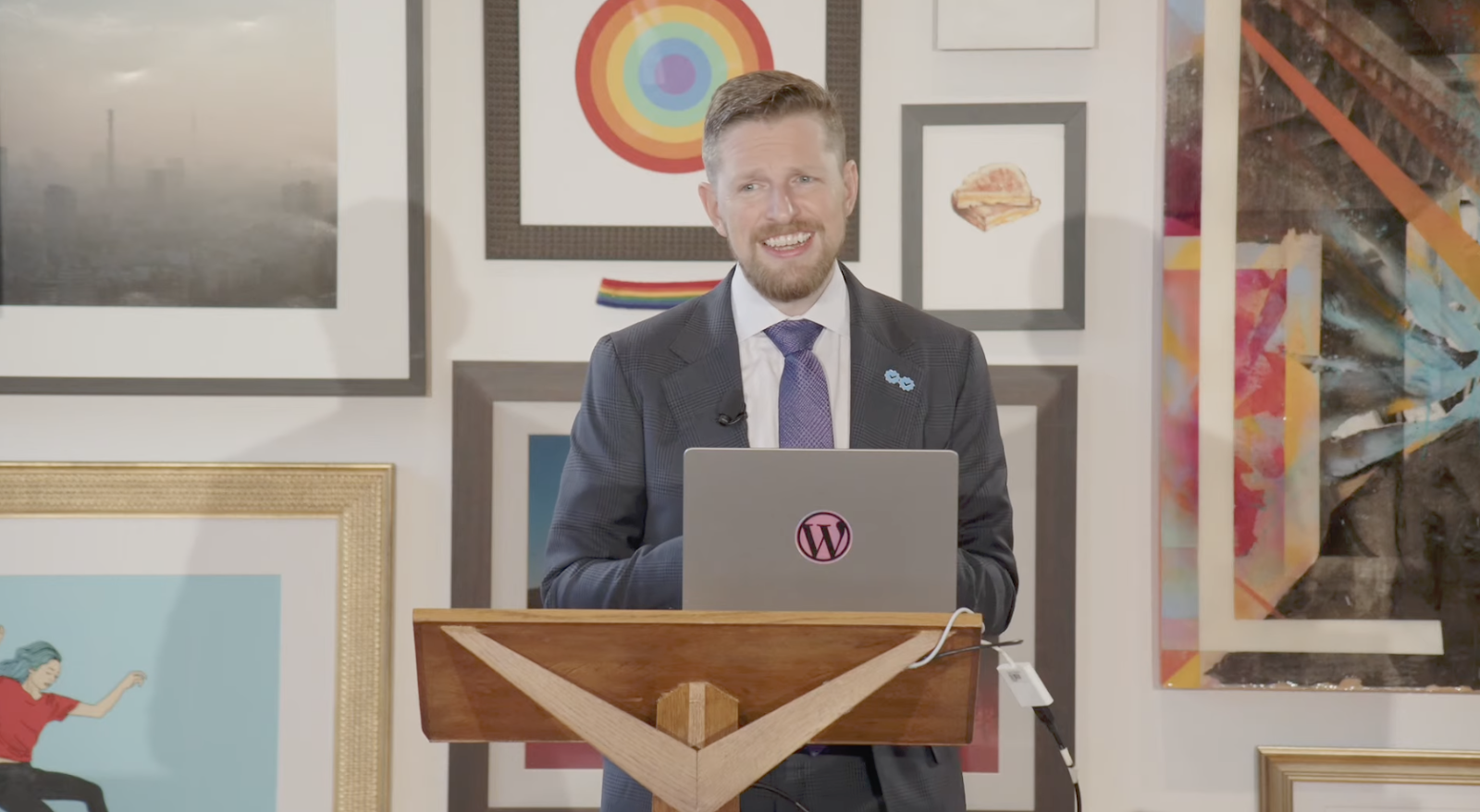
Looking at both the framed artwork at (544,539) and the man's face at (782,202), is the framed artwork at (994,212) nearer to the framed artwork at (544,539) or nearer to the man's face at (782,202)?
the framed artwork at (544,539)

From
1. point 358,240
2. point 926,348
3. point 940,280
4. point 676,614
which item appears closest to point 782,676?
→ point 676,614

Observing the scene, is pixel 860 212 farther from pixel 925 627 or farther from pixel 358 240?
pixel 925 627

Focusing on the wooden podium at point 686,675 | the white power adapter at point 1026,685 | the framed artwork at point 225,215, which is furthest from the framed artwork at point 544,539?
the wooden podium at point 686,675

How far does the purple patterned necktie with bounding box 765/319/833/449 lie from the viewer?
185cm

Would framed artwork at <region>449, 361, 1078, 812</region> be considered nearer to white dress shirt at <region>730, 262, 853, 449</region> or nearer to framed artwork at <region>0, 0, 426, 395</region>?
framed artwork at <region>0, 0, 426, 395</region>

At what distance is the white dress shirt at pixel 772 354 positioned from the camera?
1.90 m

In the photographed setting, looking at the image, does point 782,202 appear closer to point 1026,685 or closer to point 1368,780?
point 1026,685

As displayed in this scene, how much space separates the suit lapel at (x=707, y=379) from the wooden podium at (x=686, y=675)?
63cm

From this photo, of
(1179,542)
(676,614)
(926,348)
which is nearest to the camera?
(676,614)

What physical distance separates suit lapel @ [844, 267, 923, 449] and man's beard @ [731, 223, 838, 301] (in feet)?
0.33

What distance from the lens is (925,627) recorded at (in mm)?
1201

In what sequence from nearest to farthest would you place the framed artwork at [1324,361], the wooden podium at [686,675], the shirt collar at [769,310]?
the wooden podium at [686,675] → the shirt collar at [769,310] → the framed artwork at [1324,361]

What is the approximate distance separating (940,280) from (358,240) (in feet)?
3.74

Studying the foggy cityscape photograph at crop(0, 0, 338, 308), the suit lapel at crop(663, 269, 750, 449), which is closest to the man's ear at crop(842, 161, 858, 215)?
the suit lapel at crop(663, 269, 750, 449)
